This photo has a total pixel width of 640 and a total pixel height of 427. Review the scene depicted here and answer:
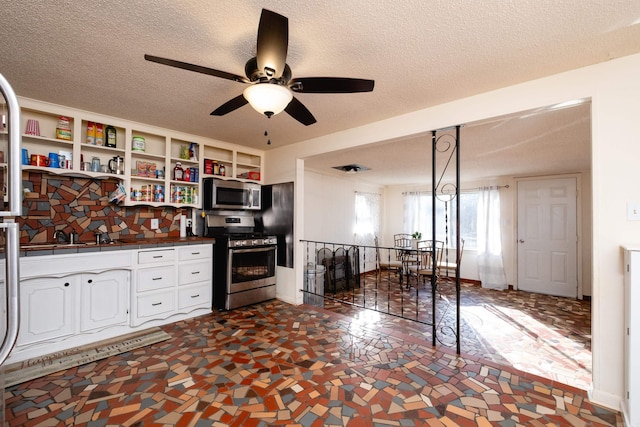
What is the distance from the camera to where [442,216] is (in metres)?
6.80

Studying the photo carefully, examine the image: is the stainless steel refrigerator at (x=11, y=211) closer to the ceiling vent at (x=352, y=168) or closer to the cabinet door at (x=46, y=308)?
the cabinet door at (x=46, y=308)

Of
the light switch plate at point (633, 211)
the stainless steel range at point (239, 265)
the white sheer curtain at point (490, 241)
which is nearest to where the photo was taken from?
the light switch plate at point (633, 211)

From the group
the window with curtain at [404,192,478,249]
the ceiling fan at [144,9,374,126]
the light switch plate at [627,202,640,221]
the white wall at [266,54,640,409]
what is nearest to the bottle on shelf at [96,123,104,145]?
the ceiling fan at [144,9,374,126]

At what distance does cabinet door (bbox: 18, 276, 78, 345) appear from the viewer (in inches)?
94.6

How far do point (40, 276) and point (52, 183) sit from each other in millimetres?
1102

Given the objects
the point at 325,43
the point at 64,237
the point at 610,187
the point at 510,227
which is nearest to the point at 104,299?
the point at 64,237

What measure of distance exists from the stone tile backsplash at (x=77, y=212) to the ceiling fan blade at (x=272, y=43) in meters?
2.88

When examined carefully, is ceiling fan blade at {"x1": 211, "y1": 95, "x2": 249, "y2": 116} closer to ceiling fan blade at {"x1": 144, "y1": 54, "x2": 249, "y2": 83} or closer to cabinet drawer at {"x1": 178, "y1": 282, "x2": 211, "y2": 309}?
ceiling fan blade at {"x1": 144, "y1": 54, "x2": 249, "y2": 83}

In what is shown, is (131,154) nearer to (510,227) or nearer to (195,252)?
(195,252)

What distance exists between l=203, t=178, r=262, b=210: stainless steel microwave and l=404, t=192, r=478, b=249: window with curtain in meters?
4.07

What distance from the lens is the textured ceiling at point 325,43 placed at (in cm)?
153

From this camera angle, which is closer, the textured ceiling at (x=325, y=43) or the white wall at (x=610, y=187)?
the textured ceiling at (x=325, y=43)

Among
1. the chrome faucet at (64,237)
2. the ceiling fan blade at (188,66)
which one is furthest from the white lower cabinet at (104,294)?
the ceiling fan blade at (188,66)

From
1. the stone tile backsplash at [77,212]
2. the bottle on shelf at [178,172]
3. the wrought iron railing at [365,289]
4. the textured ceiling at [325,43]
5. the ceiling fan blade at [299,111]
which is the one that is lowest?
the wrought iron railing at [365,289]
